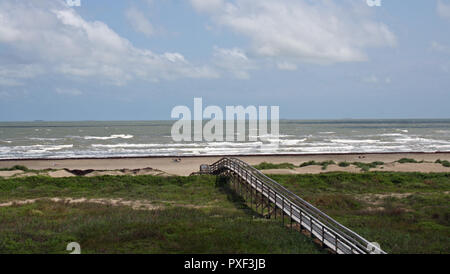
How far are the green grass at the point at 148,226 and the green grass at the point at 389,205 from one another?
338cm

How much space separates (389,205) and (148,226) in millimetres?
12837

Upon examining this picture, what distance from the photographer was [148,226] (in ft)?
49.2

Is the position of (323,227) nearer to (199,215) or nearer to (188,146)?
(199,215)

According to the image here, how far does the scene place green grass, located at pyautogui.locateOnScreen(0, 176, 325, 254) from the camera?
12.5 meters

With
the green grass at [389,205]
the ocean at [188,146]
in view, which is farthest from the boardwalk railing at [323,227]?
the ocean at [188,146]

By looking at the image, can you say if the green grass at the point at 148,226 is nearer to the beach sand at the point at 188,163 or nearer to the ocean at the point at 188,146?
the beach sand at the point at 188,163

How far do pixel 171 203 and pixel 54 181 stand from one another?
11.6 meters

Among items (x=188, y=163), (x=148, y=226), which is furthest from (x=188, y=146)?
(x=148, y=226)

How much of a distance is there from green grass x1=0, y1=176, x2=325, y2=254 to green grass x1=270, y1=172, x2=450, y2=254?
11.1 ft

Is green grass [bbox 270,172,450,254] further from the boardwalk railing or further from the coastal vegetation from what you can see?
the boardwalk railing

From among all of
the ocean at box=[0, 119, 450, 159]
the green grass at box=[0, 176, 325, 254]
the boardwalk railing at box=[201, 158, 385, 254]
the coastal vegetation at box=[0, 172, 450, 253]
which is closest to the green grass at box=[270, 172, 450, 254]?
the coastal vegetation at box=[0, 172, 450, 253]
